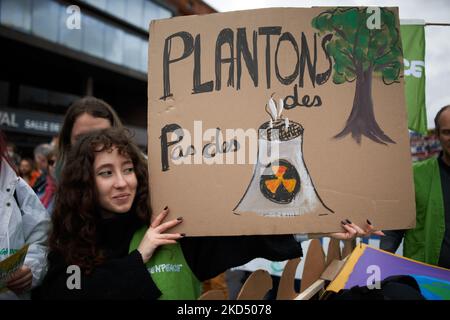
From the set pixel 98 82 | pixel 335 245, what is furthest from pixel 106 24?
pixel 335 245

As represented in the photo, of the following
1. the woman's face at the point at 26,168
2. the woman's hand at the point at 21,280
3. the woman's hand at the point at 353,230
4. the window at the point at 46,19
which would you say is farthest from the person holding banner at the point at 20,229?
the window at the point at 46,19

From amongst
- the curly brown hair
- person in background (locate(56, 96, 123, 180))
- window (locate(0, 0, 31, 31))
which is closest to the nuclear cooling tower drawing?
the curly brown hair

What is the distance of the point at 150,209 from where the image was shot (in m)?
1.32

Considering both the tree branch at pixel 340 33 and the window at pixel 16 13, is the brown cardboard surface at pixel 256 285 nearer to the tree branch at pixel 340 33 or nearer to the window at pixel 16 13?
the tree branch at pixel 340 33

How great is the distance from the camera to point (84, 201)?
1.29 m

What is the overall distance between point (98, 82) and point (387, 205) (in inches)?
681

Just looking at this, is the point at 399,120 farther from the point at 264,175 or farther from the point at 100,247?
the point at 100,247

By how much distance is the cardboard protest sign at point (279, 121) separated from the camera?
4.12ft

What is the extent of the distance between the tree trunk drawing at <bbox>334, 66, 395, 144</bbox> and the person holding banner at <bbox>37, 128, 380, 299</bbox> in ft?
1.11

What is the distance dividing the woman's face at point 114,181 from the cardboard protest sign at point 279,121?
0.32 ft

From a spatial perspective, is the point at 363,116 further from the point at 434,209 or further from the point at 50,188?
the point at 50,188

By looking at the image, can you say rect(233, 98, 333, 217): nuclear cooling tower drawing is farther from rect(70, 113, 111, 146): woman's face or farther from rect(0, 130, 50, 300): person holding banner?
rect(70, 113, 111, 146): woman's face

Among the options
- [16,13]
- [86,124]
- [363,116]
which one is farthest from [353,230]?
[16,13]

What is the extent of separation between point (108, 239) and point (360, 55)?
112cm
